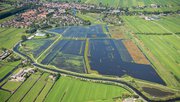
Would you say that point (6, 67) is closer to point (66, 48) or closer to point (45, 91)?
point (45, 91)

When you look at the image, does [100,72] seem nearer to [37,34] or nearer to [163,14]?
[37,34]

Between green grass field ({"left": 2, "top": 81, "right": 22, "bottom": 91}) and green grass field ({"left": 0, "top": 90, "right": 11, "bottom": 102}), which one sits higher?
green grass field ({"left": 2, "top": 81, "right": 22, "bottom": 91})

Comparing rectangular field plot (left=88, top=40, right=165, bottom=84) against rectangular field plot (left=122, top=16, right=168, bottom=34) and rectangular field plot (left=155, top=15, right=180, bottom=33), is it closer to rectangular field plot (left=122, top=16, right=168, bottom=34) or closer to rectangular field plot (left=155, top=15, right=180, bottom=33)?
rectangular field plot (left=122, top=16, right=168, bottom=34)

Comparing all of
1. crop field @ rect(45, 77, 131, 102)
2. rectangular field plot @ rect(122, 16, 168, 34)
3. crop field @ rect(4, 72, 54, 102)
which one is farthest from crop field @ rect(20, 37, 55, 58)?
rectangular field plot @ rect(122, 16, 168, 34)

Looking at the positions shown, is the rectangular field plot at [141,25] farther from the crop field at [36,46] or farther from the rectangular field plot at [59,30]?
the crop field at [36,46]

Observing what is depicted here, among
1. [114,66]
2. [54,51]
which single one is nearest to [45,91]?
[114,66]

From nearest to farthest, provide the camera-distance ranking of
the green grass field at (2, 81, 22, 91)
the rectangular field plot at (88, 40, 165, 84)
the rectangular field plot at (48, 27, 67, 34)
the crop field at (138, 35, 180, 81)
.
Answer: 1. the green grass field at (2, 81, 22, 91)
2. the rectangular field plot at (88, 40, 165, 84)
3. the crop field at (138, 35, 180, 81)
4. the rectangular field plot at (48, 27, 67, 34)

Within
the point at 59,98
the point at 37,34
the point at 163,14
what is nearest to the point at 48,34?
the point at 37,34
